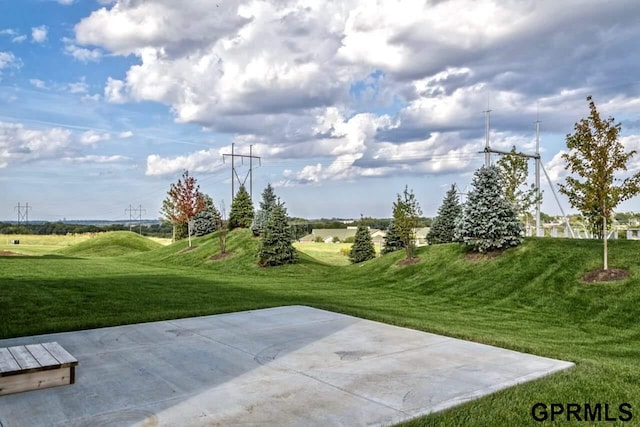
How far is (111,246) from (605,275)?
43.1m

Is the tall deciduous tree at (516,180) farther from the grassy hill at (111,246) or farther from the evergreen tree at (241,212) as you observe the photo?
the grassy hill at (111,246)

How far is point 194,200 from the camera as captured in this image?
35.8 meters

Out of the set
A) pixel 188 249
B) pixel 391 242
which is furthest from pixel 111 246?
pixel 391 242

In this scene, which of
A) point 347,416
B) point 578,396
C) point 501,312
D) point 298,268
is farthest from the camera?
point 298,268

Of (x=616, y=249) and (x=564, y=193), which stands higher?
(x=564, y=193)

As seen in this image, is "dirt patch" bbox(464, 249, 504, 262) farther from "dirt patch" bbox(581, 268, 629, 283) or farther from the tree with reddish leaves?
the tree with reddish leaves

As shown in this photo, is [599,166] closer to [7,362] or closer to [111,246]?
[7,362]

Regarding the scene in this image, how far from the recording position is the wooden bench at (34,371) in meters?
4.71

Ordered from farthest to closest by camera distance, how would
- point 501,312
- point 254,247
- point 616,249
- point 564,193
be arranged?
point 254,247 < point 616,249 < point 564,193 < point 501,312

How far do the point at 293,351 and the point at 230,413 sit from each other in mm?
2231

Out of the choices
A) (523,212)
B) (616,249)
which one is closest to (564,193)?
(616,249)

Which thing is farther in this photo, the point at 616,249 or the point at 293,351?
the point at 616,249

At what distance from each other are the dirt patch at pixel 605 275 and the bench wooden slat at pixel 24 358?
13.1 meters

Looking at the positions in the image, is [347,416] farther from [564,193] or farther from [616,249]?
[616,249]
